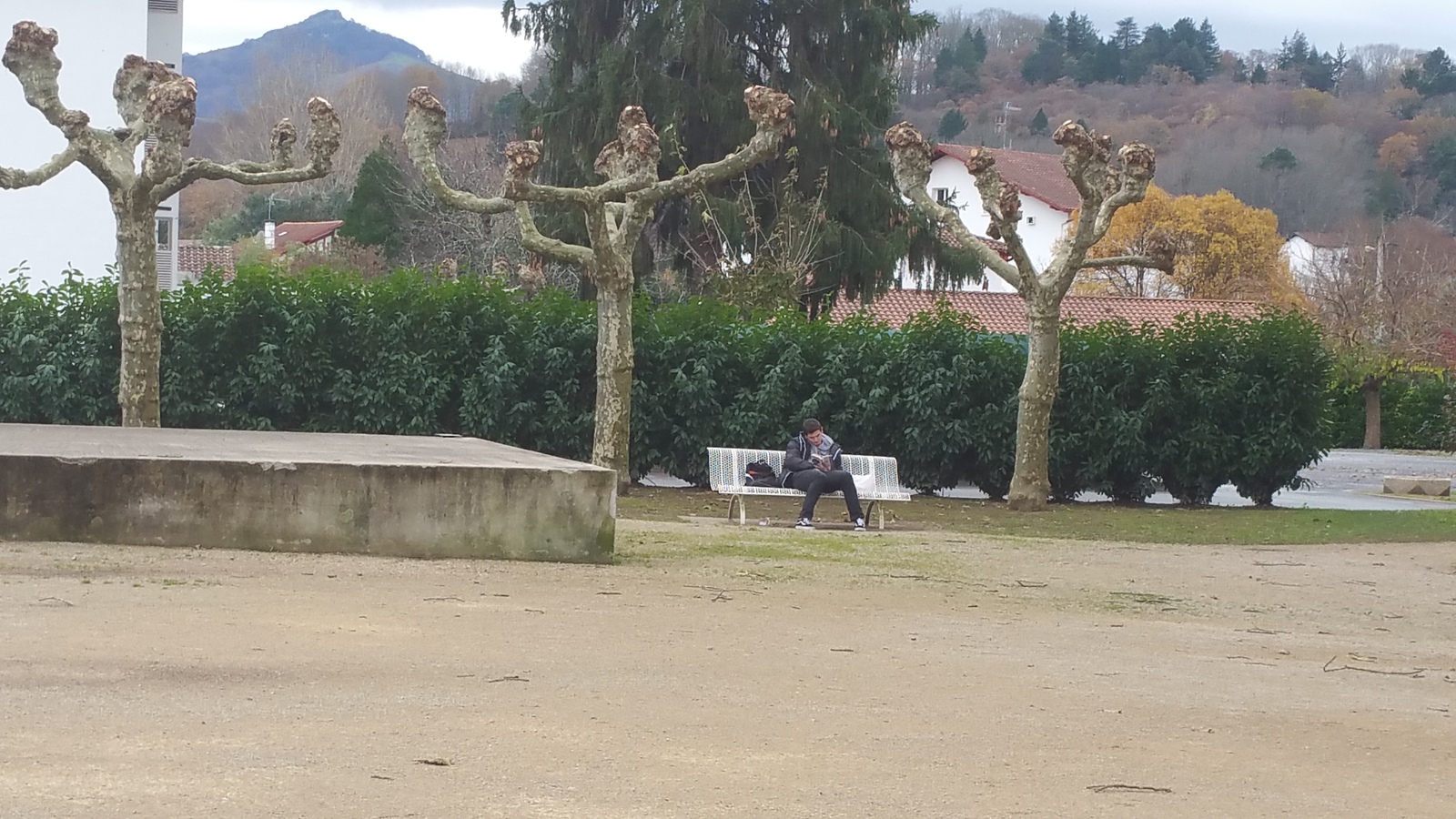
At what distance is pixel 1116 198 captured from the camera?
769 inches

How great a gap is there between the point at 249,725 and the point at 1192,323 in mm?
18438

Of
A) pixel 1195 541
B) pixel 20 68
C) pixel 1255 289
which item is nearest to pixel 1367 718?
pixel 1195 541

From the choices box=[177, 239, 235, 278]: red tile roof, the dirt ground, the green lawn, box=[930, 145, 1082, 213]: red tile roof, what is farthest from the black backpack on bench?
box=[930, 145, 1082, 213]: red tile roof

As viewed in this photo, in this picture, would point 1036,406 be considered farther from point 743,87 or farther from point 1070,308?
point 1070,308

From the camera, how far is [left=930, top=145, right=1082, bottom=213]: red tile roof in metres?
92.0

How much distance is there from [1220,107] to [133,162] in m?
124

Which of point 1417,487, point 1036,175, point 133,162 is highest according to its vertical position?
point 1036,175

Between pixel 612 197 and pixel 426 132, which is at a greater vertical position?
pixel 426 132

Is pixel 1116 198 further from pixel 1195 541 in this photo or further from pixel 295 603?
pixel 295 603

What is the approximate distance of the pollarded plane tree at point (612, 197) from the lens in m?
17.7

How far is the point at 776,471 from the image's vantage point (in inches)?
703

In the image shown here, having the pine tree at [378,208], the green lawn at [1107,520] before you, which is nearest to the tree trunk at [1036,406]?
the green lawn at [1107,520]

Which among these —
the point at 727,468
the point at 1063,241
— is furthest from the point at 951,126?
the point at 727,468

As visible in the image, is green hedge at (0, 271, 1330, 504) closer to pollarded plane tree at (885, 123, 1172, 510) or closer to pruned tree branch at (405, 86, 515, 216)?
pollarded plane tree at (885, 123, 1172, 510)
